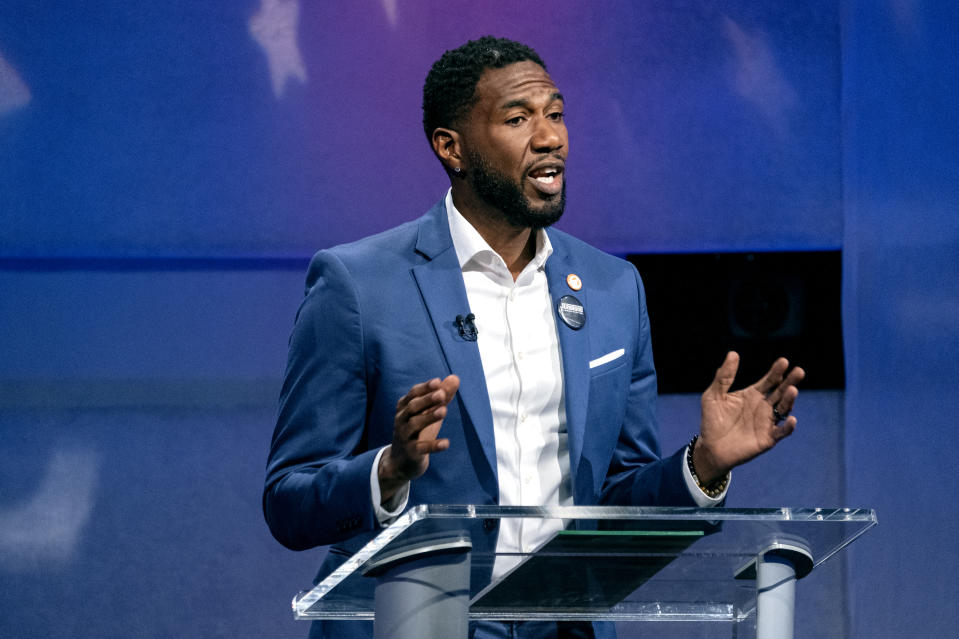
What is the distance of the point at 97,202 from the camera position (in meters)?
3.85

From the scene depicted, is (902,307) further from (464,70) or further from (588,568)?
(588,568)

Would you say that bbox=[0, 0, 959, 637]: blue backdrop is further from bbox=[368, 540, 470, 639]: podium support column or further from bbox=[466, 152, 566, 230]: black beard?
bbox=[368, 540, 470, 639]: podium support column

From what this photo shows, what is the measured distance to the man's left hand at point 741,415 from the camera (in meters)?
1.85

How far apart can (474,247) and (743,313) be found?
1.87 m

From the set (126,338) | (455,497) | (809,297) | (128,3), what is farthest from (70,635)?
(809,297)

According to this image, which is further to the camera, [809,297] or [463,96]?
[809,297]

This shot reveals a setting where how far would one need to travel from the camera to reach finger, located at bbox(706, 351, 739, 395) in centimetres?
185

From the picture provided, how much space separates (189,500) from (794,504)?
1958mm

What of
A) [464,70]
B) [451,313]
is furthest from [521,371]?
[464,70]

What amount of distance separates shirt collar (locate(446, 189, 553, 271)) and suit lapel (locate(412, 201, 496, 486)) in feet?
0.09

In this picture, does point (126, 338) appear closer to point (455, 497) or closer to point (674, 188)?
point (674, 188)

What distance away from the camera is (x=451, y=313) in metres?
2.20

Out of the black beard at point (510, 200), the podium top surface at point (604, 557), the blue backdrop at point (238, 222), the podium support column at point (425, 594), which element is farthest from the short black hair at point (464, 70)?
the blue backdrop at point (238, 222)

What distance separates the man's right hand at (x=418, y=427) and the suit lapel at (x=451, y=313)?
41 centimetres
